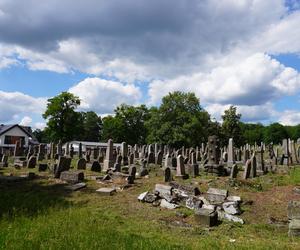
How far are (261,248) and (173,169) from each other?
1195cm

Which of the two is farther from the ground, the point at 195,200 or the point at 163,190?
the point at 163,190

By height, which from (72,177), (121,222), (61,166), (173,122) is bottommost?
(121,222)

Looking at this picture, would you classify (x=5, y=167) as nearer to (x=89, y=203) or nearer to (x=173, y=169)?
(x=173, y=169)

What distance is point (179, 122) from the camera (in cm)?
6081

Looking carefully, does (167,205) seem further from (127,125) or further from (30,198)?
(127,125)

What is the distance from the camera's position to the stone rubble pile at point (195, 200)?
10797mm

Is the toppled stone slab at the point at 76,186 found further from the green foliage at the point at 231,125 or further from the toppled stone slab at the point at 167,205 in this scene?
the green foliage at the point at 231,125

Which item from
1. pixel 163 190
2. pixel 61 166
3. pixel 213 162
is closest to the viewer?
pixel 163 190

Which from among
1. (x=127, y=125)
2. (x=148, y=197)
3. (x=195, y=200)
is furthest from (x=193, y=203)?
(x=127, y=125)

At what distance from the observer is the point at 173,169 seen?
19.1 meters

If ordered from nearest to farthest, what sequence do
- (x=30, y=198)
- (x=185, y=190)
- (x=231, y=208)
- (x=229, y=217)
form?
(x=229, y=217) → (x=231, y=208) → (x=30, y=198) → (x=185, y=190)

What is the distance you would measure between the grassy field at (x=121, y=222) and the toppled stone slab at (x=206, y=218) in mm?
204

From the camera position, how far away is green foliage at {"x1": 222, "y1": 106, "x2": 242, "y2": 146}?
6206 centimetres

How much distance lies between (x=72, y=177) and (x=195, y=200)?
660 cm
